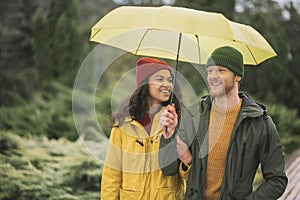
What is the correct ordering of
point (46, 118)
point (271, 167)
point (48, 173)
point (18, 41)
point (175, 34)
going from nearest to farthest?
point (271, 167) < point (175, 34) < point (48, 173) < point (46, 118) < point (18, 41)

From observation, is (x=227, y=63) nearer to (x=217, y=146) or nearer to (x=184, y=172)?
(x=217, y=146)

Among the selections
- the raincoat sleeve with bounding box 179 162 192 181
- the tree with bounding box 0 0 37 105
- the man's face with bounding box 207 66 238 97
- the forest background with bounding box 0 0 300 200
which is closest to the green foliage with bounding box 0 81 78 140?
the forest background with bounding box 0 0 300 200

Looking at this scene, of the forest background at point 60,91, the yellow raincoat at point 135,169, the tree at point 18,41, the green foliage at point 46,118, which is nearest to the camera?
the yellow raincoat at point 135,169

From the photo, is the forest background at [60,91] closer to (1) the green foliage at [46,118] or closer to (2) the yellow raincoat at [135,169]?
(1) the green foliage at [46,118]

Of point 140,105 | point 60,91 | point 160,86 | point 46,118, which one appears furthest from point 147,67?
point 60,91

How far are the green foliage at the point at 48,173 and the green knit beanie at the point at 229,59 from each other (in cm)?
321

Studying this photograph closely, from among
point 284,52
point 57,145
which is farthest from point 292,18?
point 57,145

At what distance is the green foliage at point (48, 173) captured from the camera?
538 centimetres

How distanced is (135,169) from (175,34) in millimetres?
1159

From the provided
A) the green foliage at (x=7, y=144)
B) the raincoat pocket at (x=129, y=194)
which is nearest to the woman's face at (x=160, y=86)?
the raincoat pocket at (x=129, y=194)

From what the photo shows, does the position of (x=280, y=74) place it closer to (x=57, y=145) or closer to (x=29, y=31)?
(x=57, y=145)

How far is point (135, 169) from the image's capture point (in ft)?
9.98

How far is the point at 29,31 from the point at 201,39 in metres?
13.5

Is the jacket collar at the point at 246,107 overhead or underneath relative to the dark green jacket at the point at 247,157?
overhead
